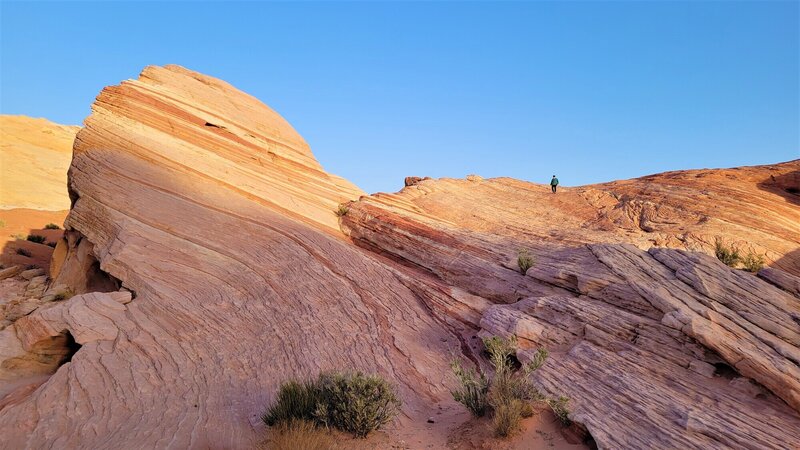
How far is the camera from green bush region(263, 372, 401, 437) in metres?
8.25

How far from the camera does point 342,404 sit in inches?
325

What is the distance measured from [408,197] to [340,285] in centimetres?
784

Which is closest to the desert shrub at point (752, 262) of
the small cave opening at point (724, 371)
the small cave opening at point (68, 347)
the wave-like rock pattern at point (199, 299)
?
the small cave opening at point (724, 371)

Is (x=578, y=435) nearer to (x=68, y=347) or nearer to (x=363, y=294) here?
(x=363, y=294)

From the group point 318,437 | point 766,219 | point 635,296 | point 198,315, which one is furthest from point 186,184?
point 766,219

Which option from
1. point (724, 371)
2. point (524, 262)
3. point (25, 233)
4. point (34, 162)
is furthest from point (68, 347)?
point (34, 162)

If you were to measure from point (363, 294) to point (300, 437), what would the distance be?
5.74 metres

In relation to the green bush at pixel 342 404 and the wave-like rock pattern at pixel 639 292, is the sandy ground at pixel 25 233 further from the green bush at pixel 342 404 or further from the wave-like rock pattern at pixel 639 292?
the green bush at pixel 342 404

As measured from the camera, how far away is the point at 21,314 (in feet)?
47.4

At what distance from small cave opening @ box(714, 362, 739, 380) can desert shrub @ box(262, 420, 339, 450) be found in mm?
6465

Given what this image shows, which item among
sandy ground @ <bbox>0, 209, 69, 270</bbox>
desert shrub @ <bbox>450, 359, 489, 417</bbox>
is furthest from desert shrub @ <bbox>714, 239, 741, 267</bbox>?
sandy ground @ <bbox>0, 209, 69, 270</bbox>

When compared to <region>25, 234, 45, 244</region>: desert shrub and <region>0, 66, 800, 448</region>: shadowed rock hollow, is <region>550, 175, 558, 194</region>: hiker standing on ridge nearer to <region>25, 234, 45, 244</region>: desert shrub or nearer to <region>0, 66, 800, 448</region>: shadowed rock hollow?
<region>0, 66, 800, 448</region>: shadowed rock hollow

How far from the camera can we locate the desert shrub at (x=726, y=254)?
13.6 m

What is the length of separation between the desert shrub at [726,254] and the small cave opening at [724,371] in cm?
564
